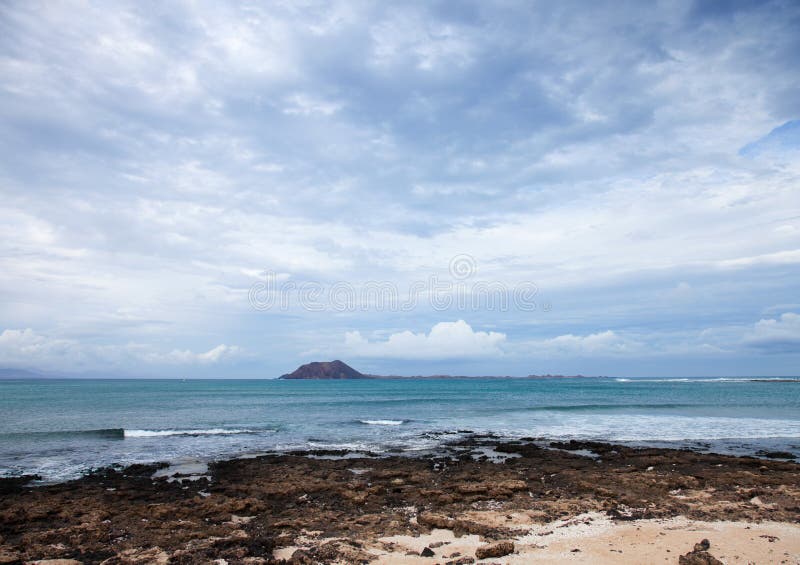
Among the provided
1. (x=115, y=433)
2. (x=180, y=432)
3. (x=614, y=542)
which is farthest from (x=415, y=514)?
(x=115, y=433)

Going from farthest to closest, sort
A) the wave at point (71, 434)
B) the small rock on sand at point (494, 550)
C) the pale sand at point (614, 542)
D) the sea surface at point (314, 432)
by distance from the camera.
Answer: the wave at point (71, 434)
the sea surface at point (314, 432)
the small rock on sand at point (494, 550)
the pale sand at point (614, 542)

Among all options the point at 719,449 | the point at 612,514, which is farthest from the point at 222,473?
the point at 719,449

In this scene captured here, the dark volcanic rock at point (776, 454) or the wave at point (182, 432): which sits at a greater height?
the dark volcanic rock at point (776, 454)

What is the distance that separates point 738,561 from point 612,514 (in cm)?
317

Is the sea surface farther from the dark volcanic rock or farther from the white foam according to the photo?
the dark volcanic rock

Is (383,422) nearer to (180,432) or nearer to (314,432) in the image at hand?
(314,432)

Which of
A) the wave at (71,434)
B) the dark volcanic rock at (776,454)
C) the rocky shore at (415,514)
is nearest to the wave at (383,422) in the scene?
the wave at (71,434)

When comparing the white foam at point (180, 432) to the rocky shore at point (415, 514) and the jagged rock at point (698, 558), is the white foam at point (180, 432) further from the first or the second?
the jagged rock at point (698, 558)

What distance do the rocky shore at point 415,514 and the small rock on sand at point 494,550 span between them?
2 cm

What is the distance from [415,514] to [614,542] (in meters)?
4.50

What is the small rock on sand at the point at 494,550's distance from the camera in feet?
29.1

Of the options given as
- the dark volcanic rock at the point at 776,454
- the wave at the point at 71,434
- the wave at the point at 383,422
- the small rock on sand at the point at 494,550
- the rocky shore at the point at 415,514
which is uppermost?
the small rock on sand at the point at 494,550

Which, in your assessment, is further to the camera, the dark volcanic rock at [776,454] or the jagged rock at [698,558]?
the dark volcanic rock at [776,454]

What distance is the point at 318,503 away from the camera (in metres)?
12.9
